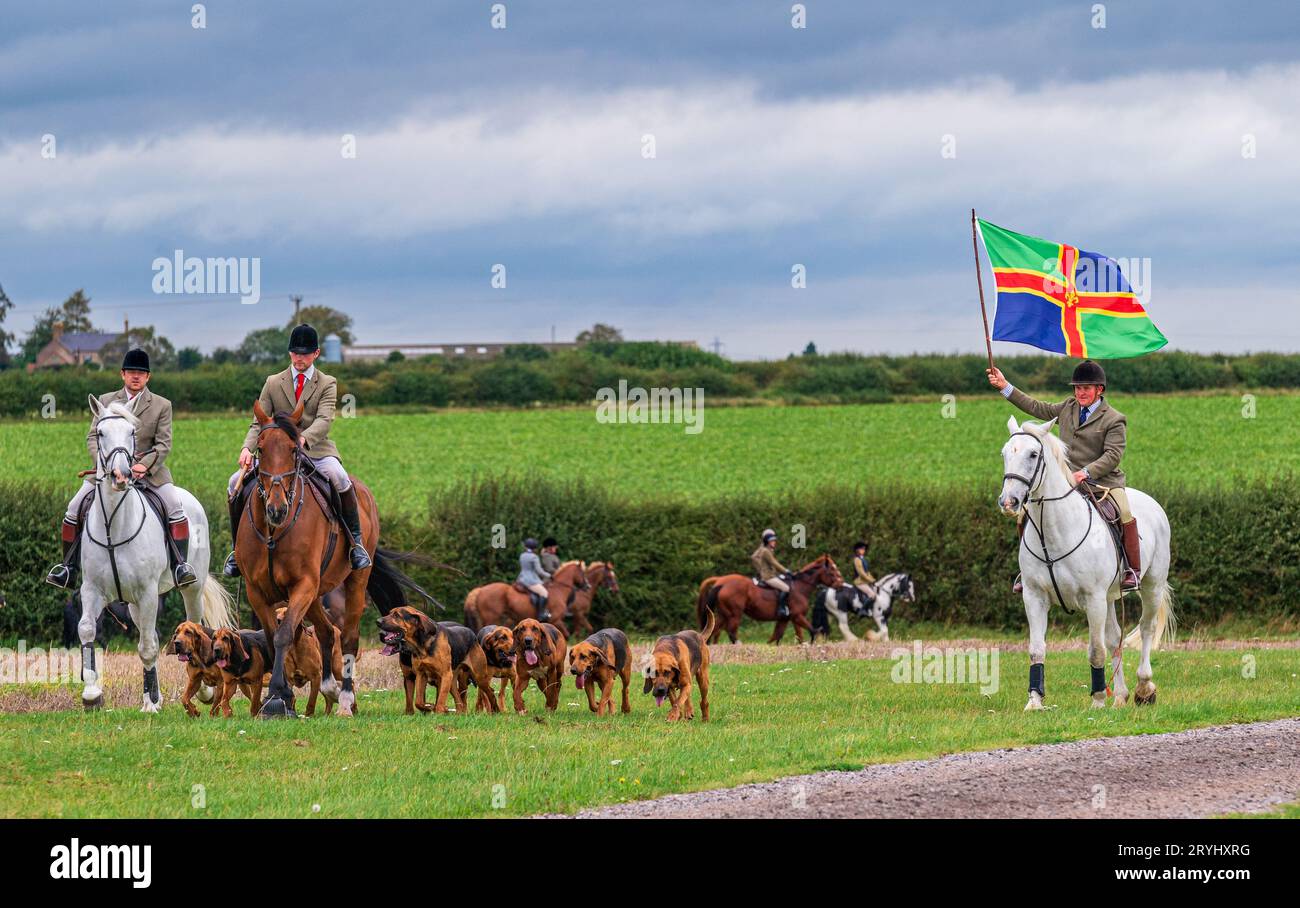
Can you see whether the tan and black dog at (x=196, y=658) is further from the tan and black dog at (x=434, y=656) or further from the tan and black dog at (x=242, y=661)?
the tan and black dog at (x=434, y=656)

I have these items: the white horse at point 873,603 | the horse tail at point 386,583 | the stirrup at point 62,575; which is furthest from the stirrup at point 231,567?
the white horse at point 873,603

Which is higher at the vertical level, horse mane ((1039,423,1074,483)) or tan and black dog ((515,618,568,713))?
horse mane ((1039,423,1074,483))

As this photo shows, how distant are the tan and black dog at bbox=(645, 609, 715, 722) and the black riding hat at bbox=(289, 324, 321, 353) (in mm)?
4567

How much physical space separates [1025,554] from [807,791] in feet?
20.9

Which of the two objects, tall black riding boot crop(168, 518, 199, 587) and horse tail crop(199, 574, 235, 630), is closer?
tall black riding boot crop(168, 518, 199, 587)

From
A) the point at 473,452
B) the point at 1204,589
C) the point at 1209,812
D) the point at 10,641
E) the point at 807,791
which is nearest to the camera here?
the point at 1209,812

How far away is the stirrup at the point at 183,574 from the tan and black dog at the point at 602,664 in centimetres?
439

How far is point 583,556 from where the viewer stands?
35312mm

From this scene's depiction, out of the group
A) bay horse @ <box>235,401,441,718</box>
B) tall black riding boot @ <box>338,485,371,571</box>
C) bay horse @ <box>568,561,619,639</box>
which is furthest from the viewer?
bay horse @ <box>568,561,619,639</box>

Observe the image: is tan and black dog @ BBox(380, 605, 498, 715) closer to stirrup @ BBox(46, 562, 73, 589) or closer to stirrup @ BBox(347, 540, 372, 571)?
stirrup @ BBox(347, 540, 372, 571)

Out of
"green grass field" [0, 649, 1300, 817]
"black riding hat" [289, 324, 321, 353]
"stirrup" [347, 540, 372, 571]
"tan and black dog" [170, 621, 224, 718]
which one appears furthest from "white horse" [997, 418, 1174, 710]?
"tan and black dog" [170, 621, 224, 718]

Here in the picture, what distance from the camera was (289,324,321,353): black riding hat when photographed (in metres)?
15.9
